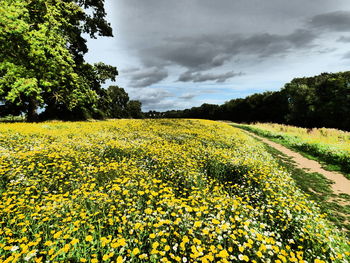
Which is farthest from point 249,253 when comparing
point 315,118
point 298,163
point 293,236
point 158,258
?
point 315,118

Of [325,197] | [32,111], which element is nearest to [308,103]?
[325,197]

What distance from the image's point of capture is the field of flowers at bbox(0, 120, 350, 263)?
3.19 metres

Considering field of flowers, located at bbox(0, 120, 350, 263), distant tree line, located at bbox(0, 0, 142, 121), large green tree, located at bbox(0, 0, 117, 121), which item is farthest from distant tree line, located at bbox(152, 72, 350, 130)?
large green tree, located at bbox(0, 0, 117, 121)

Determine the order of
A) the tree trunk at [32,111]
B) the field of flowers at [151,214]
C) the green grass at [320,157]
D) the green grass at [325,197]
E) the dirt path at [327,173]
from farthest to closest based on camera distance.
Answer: the tree trunk at [32,111] < the green grass at [320,157] < the dirt path at [327,173] < the green grass at [325,197] < the field of flowers at [151,214]

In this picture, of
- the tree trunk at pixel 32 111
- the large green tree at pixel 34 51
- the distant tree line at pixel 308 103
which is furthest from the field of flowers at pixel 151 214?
the distant tree line at pixel 308 103

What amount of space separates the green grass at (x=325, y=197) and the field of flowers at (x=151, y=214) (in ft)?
3.40

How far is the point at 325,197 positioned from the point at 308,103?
174ft

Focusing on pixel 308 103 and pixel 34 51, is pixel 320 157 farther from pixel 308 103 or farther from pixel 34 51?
pixel 308 103

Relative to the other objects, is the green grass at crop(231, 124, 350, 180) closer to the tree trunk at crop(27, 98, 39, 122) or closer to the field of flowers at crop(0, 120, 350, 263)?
the field of flowers at crop(0, 120, 350, 263)

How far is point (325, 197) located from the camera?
7.70m

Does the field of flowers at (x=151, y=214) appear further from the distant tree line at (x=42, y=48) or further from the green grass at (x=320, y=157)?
the distant tree line at (x=42, y=48)

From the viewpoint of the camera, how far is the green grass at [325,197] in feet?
19.6

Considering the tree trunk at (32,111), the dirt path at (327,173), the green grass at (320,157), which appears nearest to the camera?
the dirt path at (327,173)

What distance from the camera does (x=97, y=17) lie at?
2208cm
